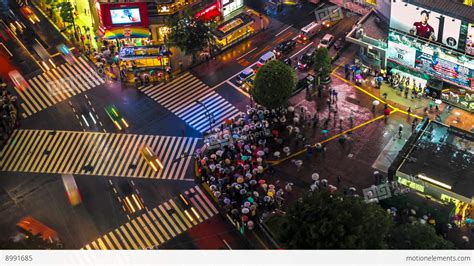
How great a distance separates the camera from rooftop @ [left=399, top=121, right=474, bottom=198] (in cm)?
9788

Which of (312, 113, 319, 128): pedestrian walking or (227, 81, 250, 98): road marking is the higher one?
(227, 81, 250, 98): road marking

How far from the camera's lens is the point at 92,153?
374 feet

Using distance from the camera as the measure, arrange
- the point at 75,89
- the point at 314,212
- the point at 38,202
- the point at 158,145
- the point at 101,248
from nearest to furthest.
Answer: the point at 314,212 → the point at 101,248 → the point at 38,202 → the point at 158,145 → the point at 75,89

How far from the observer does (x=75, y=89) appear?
126m

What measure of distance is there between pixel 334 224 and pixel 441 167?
22.1 meters

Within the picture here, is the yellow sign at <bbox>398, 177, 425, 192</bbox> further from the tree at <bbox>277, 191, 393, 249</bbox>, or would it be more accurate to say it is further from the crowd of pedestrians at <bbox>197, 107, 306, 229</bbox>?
the crowd of pedestrians at <bbox>197, 107, 306, 229</bbox>

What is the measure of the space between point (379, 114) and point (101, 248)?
46727 millimetres

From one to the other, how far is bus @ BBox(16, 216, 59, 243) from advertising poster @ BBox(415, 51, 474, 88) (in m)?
60.1

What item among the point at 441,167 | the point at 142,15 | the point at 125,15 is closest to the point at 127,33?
the point at 125,15

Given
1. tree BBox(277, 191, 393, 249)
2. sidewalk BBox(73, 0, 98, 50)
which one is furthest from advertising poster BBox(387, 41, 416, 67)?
sidewalk BBox(73, 0, 98, 50)

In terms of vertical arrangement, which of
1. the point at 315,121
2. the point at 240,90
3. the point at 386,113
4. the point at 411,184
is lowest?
the point at 411,184

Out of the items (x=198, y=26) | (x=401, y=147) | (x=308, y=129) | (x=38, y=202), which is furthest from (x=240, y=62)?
(x=38, y=202)

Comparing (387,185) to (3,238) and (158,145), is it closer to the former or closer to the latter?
(158,145)

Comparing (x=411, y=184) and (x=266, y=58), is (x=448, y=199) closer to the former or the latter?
(x=411, y=184)
